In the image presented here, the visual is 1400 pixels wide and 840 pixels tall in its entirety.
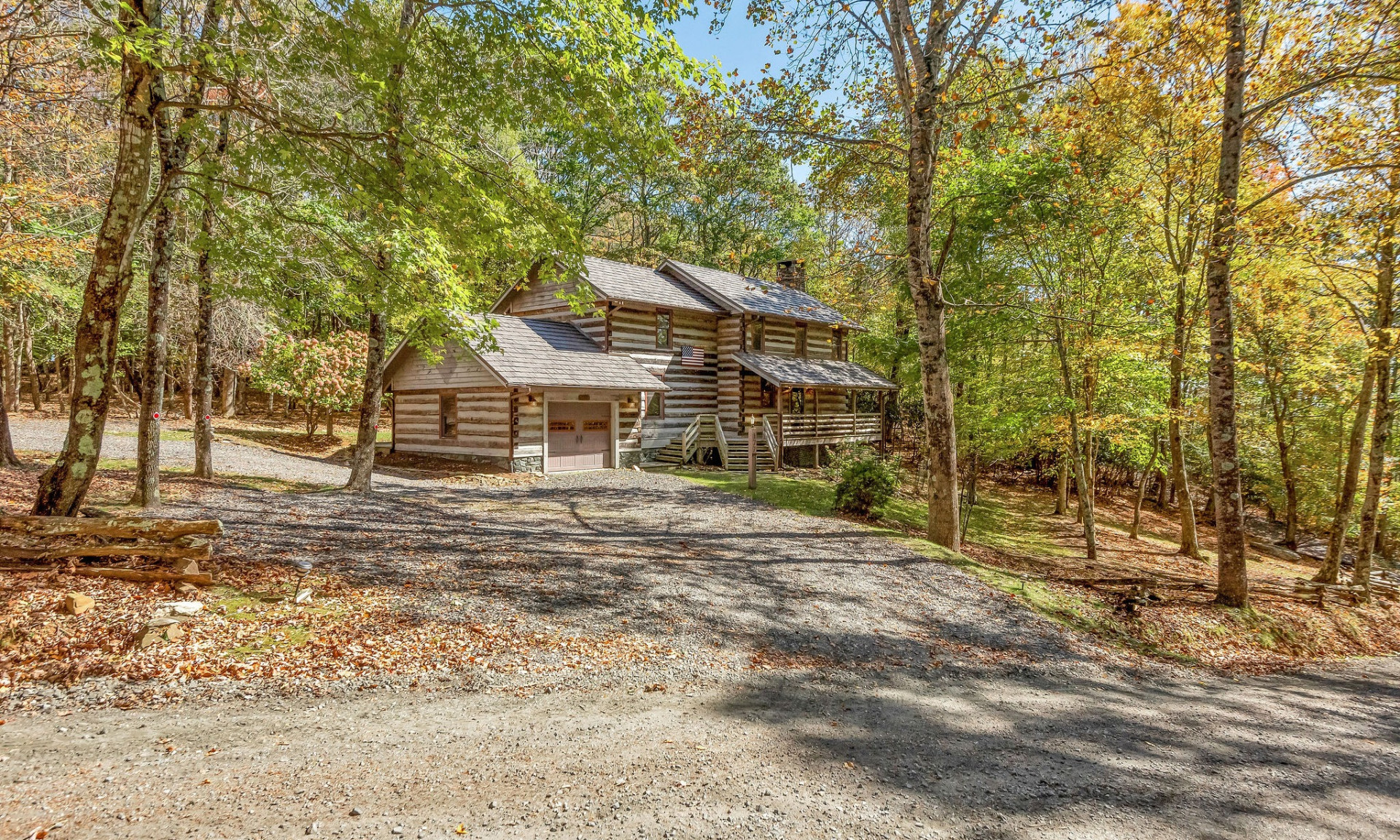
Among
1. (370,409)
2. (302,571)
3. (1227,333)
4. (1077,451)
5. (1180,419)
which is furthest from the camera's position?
(1077,451)

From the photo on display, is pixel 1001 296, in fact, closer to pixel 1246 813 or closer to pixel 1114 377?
pixel 1114 377

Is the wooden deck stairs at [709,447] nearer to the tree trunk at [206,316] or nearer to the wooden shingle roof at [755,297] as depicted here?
the wooden shingle roof at [755,297]

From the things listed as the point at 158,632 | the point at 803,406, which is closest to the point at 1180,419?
the point at 803,406

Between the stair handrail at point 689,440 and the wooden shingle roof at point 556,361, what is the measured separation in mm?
2183

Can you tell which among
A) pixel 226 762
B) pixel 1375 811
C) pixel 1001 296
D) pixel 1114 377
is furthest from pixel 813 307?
pixel 226 762

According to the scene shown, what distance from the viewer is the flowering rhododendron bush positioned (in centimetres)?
2142

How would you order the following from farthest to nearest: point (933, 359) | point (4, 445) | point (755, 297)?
point (755, 297), point (4, 445), point (933, 359)

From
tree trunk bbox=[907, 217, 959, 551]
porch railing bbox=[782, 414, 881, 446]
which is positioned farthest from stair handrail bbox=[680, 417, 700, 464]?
tree trunk bbox=[907, 217, 959, 551]

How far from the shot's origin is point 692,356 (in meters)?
23.8

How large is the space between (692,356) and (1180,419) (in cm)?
1538

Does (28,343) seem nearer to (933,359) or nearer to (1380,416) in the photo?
(933,359)

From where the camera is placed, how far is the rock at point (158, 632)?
4637 mm

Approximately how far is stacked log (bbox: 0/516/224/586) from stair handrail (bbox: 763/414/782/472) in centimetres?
1711

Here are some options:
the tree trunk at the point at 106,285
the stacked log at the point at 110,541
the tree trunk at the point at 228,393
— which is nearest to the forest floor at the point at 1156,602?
the stacked log at the point at 110,541
